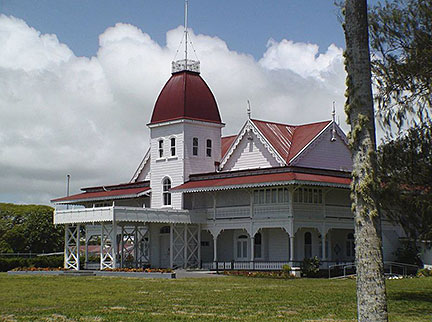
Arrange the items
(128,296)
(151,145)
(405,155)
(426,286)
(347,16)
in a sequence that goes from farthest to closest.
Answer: (151,145), (426,286), (128,296), (405,155), (347,16)

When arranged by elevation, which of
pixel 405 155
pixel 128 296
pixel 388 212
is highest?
pixel 405 155

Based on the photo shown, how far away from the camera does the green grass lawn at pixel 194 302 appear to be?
1938 cm

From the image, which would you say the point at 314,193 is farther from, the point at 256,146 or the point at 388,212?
the point at 388,212

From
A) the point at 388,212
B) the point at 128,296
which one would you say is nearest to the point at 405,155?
the point at 388,212

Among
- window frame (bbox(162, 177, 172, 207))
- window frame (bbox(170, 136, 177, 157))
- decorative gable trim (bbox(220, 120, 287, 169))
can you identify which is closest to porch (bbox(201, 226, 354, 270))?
window frame (bbox(162, 177, 172, 207))

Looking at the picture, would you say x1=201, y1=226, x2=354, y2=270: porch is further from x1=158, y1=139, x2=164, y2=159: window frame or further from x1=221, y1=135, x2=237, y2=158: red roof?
x1=221, y1=135, x2=237, y2=158: red roof

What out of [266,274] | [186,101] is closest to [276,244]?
[266,274]

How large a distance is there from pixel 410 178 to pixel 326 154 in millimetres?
25362

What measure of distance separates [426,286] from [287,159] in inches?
614

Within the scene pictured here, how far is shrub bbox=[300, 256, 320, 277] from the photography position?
137ft

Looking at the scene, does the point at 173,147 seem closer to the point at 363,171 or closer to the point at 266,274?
the point at 266,274

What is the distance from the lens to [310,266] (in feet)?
138

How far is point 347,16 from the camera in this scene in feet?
39.5

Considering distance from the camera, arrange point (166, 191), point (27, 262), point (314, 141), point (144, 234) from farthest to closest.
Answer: point (144, 234), point (27, 262), point (166, 191), point (314, 141)
